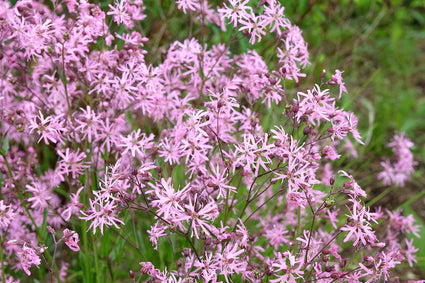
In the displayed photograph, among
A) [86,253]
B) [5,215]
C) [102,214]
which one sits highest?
[102,214]

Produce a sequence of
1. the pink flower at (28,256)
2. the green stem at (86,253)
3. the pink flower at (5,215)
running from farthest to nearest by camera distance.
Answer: the green stem at (86,253) → the pink flower at (5,215) → the pink flower at (28,256)

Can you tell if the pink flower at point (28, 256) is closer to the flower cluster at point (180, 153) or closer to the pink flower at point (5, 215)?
the flower cluster at point (180, 153)

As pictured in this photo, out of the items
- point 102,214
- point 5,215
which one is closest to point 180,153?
point 102,214

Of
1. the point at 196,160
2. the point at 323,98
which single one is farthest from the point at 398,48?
the point at 196,160

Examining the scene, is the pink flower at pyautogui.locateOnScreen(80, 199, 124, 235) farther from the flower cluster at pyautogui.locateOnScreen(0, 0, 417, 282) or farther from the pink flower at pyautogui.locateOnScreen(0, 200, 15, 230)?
the pink flower at pyautogui.locateOnScreen(0, 200, 15, 230)

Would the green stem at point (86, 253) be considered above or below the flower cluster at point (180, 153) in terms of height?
below

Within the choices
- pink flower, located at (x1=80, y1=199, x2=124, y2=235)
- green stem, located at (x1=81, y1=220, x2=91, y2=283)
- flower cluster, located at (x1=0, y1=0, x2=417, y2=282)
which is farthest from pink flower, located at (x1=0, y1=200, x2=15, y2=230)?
pink flower, located at (x1=80, y1=199, x2=124, y2=235)

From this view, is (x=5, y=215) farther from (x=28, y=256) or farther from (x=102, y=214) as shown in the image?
(x=102, y=214)

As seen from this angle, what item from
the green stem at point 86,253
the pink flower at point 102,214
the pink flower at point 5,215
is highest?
the pink flower at point 102,214

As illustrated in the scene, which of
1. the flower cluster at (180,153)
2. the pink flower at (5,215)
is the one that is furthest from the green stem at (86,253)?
the pink flower at (5,215)
